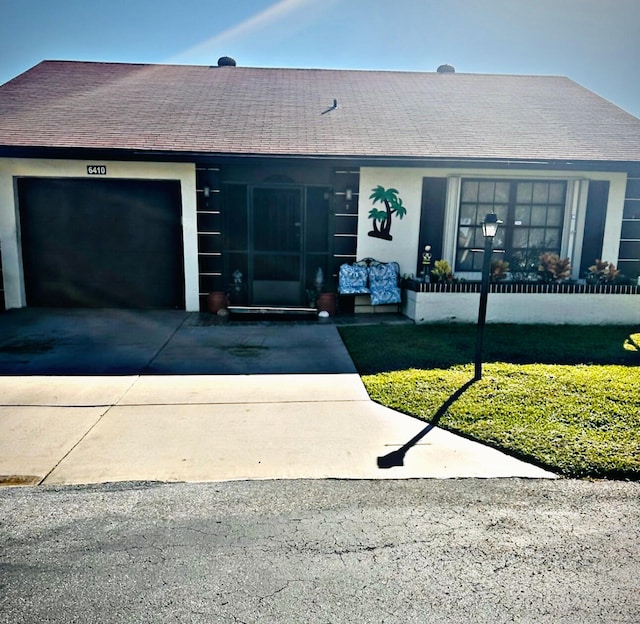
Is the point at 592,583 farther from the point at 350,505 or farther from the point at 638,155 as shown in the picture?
the point at 638,155

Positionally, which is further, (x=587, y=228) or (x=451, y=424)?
(x=587, y=228)

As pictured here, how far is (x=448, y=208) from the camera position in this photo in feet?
31.2

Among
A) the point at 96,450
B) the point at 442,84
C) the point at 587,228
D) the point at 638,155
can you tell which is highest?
the point at 442,84

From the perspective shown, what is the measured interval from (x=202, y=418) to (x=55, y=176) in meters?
6.90

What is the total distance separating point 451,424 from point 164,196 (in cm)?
719

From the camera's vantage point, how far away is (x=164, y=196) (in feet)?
30.6

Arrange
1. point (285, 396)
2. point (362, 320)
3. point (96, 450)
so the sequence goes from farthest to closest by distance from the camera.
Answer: point (362, 320) → point (285, 396) → point (96, 450)

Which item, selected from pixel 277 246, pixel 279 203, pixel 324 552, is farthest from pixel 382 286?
pixel 324 552

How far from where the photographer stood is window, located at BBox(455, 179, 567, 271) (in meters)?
9.64

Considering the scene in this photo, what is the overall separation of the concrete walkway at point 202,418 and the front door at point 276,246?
2348 millimetres

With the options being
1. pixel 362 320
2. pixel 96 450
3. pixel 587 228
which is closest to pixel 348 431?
pixel 96 450

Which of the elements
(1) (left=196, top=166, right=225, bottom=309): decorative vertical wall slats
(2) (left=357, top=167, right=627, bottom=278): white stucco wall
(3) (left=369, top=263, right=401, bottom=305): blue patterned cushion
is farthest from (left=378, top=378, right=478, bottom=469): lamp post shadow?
(1) (left=196, top=166, right=225, bottom=309): decorative vertical wall slats

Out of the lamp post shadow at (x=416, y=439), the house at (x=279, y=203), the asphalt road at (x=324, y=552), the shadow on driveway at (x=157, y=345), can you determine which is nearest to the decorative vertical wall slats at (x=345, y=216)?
the house at (x=279, y=203)

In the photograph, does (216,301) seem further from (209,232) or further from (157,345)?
(157,345)
